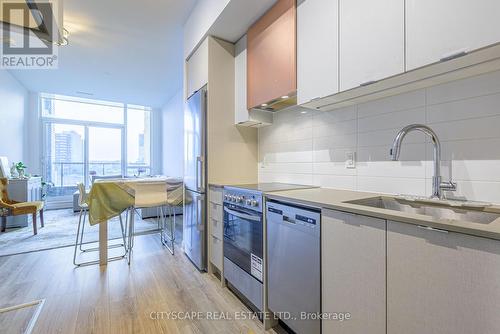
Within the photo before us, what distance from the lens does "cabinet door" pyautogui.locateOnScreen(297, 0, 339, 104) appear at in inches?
52.1

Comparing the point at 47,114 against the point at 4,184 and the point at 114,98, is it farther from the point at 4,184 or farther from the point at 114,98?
the point at 4,184

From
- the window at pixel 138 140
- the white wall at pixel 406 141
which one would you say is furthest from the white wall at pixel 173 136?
the white wall at pixel 406 141

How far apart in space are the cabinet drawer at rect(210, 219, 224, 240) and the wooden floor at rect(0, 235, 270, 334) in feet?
1.40

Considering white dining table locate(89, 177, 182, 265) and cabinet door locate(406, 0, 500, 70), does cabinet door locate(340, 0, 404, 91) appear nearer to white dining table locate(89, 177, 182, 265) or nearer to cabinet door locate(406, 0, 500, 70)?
cabinet door locate(406, 0, 500, 70)

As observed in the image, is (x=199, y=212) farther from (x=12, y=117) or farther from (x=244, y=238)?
(x=12, y=117)

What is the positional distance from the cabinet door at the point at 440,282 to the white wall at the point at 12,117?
5917mm

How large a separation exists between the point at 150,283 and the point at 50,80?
486cm

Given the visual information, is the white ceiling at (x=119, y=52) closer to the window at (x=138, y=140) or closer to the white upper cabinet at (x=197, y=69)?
the white upper cabinet at (x=197, y=69)

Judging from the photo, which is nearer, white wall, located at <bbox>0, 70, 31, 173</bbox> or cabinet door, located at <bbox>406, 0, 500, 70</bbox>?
cabinet door, located at <bbox>406, 0, 500, 70</bbox>

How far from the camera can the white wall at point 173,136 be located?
5.20 meters

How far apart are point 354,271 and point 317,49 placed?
4.16 ft

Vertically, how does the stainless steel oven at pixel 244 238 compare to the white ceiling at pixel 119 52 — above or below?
below

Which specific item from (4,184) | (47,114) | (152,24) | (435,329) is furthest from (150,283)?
(47,114)

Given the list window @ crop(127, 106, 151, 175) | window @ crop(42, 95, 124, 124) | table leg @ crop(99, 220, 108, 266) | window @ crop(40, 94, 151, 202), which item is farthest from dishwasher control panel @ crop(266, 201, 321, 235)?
window @ crop(42, 95, 124, 124)
